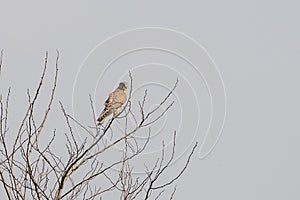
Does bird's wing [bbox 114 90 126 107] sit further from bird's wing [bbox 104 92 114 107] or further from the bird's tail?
the bird's tail

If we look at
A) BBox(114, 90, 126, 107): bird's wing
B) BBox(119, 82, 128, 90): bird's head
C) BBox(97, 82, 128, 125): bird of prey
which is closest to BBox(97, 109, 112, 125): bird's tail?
BBox(97, 82, 128, 125): bird of prey

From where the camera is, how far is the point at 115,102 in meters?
5.33

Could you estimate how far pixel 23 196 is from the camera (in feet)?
10.2

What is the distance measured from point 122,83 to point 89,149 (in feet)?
9.63

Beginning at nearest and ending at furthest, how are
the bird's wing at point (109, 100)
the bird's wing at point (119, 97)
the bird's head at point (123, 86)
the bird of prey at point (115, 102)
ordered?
the bird of prey at point (115, 102), the bird's wing at point (109, 100), the bird's wing at point (119, 97), the bird's head at point (123, 86)

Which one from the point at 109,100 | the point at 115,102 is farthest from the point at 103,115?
the point at 109,100

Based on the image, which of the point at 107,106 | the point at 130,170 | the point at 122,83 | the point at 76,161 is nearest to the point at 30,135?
the point at 76,161

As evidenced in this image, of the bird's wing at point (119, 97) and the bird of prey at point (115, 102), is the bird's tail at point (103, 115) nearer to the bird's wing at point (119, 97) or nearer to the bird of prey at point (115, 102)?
the bird of prey at point (115, 102)

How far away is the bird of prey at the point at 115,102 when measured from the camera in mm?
4870

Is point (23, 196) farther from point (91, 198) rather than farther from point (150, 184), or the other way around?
point (150, 184)

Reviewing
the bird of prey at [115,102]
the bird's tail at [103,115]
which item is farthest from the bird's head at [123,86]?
the bird's tail at [103,115]

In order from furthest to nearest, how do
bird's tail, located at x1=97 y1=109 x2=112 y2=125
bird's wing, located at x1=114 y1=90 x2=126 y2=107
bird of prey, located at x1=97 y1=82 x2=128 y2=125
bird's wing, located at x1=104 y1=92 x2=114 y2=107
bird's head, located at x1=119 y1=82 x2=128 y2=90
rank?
bird's head, located at x1=119 y1=82 x2=128 y2=90, bird's wing, located at x1=114 y1=90 x2=126 y2=107, bird's wing, located at x1=104 y1=92 x2=114 y2=107, bird of prey, located at x1=97 y1=82 x2=128 y2=125, bird's tail, located at x1=97 y1=109 x2=112 y2=125

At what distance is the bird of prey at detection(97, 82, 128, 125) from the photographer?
4.87 metres

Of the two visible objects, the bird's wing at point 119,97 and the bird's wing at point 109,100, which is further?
the bird's wing at point 119,97
